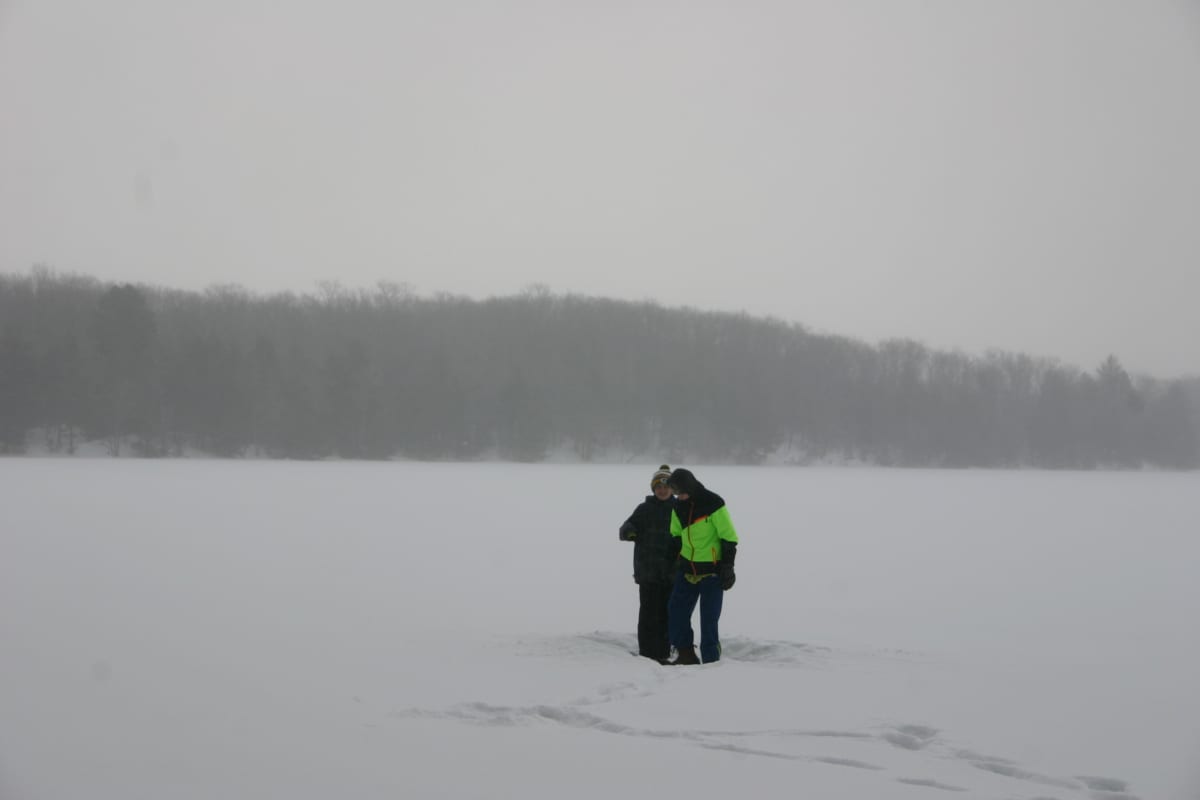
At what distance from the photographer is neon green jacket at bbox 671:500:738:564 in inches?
337

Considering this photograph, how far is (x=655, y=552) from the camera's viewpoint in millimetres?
8969

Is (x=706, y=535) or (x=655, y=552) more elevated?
(x=706, y=535)

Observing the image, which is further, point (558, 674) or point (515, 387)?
point (515, 387)

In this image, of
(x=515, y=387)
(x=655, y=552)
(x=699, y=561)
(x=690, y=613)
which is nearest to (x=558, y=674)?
(x=690, y=613)

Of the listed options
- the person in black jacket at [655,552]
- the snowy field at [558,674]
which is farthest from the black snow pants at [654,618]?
the snowy field at [558,674]

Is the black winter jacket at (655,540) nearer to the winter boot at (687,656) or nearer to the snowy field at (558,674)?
the winter boot at (687,656)

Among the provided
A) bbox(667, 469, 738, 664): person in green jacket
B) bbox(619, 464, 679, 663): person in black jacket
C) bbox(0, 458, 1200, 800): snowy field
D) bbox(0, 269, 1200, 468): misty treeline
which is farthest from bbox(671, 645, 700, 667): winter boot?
bbox(0, 269, 1200, 468): misty treeline

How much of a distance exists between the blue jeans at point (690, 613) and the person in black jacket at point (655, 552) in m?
0.18

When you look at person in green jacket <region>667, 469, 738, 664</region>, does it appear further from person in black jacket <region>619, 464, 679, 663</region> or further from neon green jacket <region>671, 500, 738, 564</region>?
person in black jacket <region>619, 464, 679, 663</region>

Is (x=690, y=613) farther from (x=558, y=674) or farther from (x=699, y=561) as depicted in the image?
(x=558, y=674)

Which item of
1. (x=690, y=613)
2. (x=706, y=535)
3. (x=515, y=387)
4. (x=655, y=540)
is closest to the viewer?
(x=706, y=535)

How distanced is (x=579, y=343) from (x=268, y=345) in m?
34.7

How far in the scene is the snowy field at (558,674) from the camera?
223 inches

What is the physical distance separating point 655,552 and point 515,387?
3336 inches
